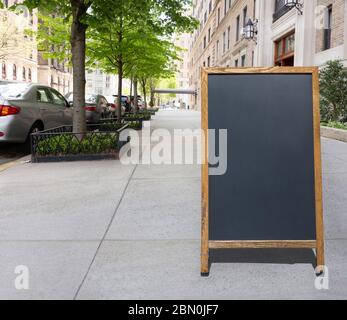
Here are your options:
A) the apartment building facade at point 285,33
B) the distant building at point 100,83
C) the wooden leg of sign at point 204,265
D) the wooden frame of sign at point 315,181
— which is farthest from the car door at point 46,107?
the distant building at point 100,83

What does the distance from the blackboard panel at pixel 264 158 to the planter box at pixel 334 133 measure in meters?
8.64

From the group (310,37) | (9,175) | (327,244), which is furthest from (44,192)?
(310,37)

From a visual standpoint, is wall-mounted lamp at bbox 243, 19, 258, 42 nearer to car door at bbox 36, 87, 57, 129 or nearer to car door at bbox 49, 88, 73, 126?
car door at bbox 49, 88, 73, 126

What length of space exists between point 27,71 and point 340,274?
57.2 m

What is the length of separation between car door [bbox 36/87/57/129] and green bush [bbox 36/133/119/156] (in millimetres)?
1318

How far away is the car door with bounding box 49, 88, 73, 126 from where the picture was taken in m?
11.2

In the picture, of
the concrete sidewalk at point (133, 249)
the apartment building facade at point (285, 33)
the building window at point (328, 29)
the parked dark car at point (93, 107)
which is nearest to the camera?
the concrete sidewalk at point (133, 249)

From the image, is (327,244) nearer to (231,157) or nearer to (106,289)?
(231,157)

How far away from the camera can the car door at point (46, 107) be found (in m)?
10.1

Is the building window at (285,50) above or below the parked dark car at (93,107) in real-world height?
above

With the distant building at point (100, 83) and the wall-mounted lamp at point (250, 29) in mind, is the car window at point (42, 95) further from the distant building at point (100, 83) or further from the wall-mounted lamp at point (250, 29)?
the distant building at point (100, 83)

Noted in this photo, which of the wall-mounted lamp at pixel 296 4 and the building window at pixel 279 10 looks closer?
the wall-mounted lamp at pixel 296 4

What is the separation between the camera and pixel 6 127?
8820 millimetres
